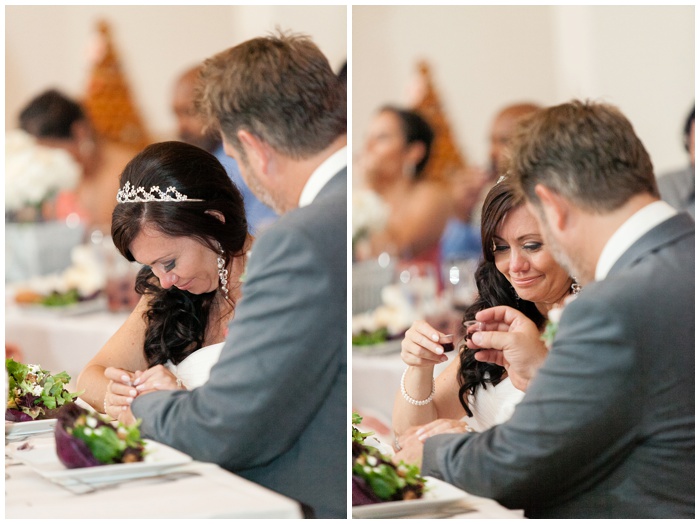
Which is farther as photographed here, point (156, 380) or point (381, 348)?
point (381, 348)

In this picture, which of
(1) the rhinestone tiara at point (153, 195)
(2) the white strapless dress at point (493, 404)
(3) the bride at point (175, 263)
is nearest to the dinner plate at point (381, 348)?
(2) the white strapless dress at point (493, 404)

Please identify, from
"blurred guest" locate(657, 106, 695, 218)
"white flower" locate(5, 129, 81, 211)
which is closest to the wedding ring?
"blurred guest" locate(657, 106, 695, 218)

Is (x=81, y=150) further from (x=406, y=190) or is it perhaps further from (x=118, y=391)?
(x=406, y=190)

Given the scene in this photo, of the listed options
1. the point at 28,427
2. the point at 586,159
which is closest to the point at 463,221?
the point at 586,159

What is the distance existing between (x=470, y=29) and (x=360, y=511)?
4.99 feet

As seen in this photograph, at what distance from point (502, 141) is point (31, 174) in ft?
4.75

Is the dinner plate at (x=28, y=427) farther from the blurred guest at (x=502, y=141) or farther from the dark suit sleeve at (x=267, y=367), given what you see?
the blurred guest at (x=502, y=141)

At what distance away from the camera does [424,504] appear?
2.37 m

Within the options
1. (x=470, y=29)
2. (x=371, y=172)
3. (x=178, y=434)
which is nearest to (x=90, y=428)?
(x=178, y=434)

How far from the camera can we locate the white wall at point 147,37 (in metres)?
2.56

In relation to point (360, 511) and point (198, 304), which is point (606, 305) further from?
point (198, 304)

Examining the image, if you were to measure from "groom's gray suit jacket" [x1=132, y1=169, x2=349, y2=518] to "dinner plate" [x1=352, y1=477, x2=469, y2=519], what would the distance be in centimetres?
13

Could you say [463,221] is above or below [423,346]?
above

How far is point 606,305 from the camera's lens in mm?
2117
